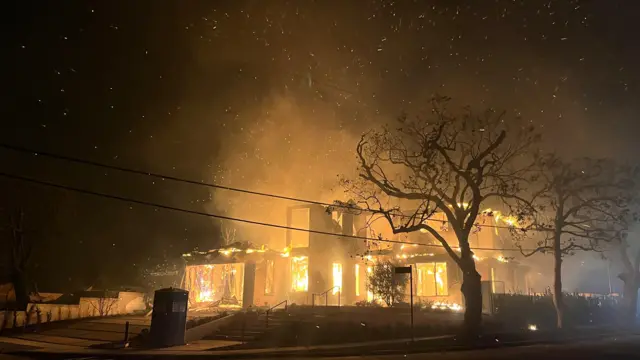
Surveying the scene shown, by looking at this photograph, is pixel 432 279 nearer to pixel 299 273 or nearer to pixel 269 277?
pixel 299 273

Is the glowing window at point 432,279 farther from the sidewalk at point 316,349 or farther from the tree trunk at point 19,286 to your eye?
the tree trunk at point 19,286

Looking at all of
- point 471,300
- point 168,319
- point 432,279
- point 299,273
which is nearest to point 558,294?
point 432,279

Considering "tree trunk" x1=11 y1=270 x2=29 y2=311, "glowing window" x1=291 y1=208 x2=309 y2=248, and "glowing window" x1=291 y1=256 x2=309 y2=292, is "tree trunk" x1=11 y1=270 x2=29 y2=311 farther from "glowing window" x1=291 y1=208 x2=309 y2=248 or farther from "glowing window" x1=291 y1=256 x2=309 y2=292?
"glowing window" x1=291 y1=208 x2=309 y2=248

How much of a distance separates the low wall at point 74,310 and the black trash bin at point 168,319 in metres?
10.5

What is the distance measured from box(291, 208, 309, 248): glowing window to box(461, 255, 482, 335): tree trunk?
14991 mm

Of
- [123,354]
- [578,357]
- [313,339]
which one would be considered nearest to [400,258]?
[313,339]

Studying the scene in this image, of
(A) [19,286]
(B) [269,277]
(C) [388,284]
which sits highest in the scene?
(B) [269,277]

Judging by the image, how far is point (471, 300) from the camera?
21.4 meters

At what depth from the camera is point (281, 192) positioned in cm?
4122

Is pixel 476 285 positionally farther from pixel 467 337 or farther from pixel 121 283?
pixel 121 283

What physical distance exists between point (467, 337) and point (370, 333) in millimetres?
4093

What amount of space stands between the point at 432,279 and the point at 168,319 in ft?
66.6

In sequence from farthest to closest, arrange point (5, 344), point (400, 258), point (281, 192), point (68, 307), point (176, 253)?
point (176, 253), point (281, 192), point (400, 258), point (68, 307), point (5, 344)

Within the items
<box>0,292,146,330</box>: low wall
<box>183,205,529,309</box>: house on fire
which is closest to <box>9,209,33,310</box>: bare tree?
A: <box>0,292,146,330</box>: low wall
